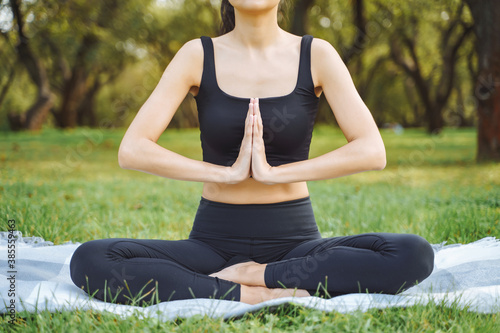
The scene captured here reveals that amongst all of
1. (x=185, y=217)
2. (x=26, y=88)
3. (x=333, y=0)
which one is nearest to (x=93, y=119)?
(x=26, y=88)

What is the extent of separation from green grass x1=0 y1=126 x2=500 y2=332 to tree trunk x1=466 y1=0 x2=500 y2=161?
57 centimetres

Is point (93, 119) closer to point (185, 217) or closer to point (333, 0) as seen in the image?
point (333, 0)

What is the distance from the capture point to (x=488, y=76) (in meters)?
8.66

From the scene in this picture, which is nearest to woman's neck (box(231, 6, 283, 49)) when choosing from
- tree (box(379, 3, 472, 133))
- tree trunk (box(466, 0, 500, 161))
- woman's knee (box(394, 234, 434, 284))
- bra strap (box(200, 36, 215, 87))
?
bra strap (box(200, 36, 215, 87))

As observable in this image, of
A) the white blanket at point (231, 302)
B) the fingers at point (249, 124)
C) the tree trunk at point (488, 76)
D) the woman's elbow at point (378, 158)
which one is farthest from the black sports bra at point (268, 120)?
the tree trunk at point (488, 76)

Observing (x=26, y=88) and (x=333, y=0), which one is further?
(x=26, y=88)

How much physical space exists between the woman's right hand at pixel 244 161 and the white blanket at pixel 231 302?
609mm

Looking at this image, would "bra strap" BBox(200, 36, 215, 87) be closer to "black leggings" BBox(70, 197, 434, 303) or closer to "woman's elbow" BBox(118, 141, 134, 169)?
"woman's elbow" BBox(118, 141, 134, 169)

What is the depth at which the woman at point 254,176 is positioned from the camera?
2.52 meters

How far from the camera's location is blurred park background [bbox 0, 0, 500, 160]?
9000 mm

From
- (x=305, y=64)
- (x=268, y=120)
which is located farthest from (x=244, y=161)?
(x=305, y=64)

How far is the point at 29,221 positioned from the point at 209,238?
74.7 inches

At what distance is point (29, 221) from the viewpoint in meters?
3.97

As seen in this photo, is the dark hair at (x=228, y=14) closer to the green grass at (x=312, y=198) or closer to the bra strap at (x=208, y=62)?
the bra strap at (x=208, y=62)
